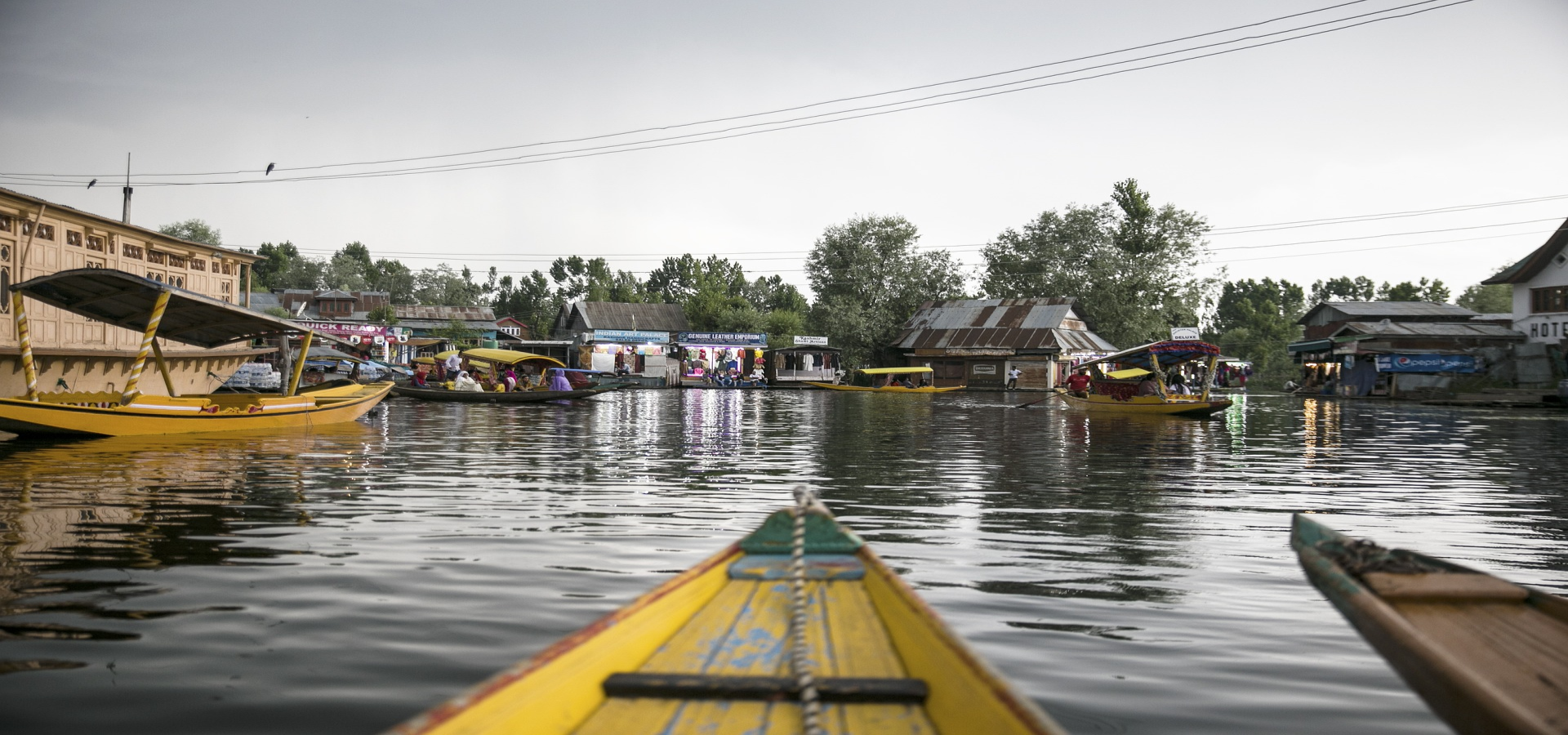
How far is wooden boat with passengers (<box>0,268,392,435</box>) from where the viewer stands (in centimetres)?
1325

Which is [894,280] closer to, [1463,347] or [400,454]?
[1463,347]

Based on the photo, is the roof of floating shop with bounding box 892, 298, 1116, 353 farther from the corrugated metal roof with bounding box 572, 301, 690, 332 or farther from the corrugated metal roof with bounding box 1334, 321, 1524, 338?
A: the corrugated metal roof with bounding box 572, 301, 690, 332

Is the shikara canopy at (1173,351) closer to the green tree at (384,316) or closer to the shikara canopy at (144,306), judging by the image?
the shikara canopy at (144,306)

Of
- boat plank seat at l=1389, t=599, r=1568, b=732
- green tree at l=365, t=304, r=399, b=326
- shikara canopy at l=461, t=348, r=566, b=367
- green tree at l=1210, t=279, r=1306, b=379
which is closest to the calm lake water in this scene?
boat plank seat at l=1389, t=599, r=1568, b=732

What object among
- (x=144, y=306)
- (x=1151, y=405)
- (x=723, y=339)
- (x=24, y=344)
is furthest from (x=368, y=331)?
(x=1151, y=405)

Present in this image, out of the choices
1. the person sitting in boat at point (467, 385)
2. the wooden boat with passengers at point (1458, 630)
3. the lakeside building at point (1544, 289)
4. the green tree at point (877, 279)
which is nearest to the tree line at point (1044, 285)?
the green tree at point (877, 279)

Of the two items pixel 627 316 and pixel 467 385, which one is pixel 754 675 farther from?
pixel 627 316

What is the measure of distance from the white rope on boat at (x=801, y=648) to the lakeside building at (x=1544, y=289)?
45.7 meters

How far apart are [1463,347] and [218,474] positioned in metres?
49.1

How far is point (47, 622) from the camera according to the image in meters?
4.65

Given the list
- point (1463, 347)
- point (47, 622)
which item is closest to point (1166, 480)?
point (47, 622)

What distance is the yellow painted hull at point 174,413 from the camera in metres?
13.0

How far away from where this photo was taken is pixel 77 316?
19422 mm

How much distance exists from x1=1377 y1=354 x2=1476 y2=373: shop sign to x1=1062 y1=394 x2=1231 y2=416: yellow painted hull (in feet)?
59.7
